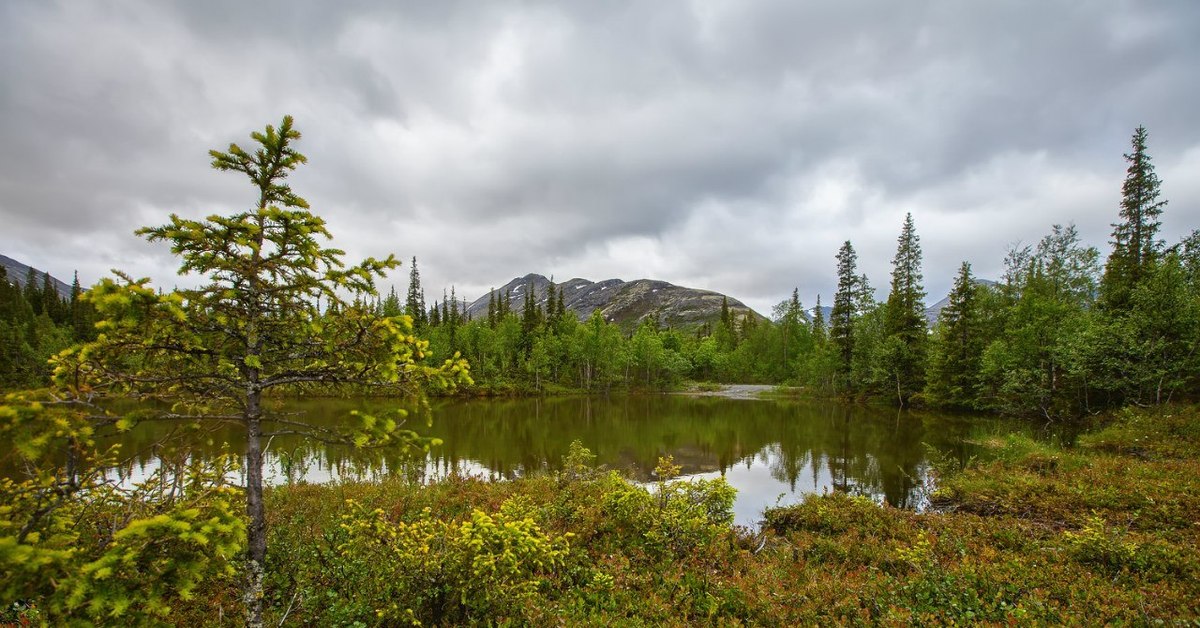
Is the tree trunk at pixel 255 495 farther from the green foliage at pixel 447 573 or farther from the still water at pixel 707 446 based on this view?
the green foliage at pixel 447 573

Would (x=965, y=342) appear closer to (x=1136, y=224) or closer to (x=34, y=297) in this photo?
(x=1136, y=224)

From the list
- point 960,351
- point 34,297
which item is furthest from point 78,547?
point 34,297

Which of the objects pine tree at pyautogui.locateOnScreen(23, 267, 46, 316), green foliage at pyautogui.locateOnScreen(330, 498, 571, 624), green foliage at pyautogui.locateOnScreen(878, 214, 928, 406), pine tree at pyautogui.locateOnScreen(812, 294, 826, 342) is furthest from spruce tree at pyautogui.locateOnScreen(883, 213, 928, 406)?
pine tree at pyautogui.locateOnScreen(23, 267, 46, 316)

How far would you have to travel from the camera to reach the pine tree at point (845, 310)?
53.7m

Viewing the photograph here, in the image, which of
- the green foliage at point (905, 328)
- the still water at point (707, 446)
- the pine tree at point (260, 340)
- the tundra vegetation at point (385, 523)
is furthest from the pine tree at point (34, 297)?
the green foliage at point (905, 328)

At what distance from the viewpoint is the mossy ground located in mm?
5883

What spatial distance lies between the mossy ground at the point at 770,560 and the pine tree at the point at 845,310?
134ft

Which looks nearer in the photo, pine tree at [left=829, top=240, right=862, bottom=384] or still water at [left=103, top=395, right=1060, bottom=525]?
still water at [left=103, top=395, right=1060, bottom=525]

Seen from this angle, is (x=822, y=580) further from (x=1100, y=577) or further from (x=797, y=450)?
(x=797, y=450)

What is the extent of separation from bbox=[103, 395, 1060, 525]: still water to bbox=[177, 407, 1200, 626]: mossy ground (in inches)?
62.7

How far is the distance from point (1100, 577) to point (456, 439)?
27597 mm

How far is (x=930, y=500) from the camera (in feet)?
49.3

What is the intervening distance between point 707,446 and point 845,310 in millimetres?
36619

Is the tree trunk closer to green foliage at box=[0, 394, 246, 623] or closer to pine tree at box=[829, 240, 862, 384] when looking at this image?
green foliage at box=[0, 394, 246, 623]
